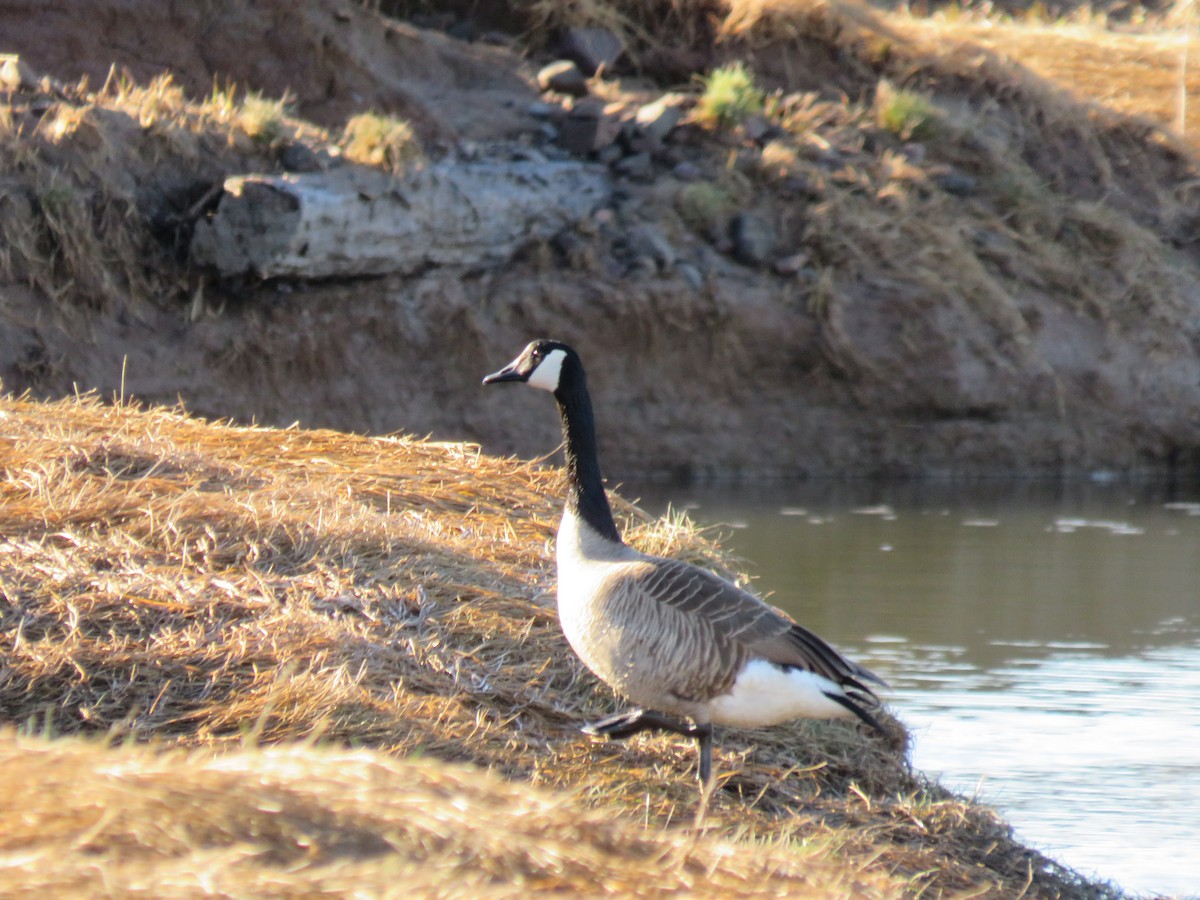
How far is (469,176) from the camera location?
15.5m

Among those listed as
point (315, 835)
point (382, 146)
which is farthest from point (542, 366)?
point (382, 146)

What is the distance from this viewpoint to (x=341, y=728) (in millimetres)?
4137

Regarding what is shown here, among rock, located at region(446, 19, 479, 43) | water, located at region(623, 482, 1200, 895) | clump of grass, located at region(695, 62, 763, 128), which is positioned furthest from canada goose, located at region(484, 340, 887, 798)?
rock, located at region(446, 19, 479, 43)

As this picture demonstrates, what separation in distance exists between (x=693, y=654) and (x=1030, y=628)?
18.3 feet

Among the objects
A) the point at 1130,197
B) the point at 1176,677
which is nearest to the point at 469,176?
the point at 1130,197

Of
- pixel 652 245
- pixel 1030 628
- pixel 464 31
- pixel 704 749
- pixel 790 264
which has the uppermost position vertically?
pixel 464 31

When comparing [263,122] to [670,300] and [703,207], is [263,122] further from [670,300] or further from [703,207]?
[703,207]

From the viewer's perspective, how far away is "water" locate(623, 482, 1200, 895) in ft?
20.4

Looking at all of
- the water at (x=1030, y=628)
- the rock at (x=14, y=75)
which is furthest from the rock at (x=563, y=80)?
the rock at (x=14, y=75)

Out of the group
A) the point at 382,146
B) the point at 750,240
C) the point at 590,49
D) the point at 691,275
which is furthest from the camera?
the point at 590,49

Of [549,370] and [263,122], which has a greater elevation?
[263,122]

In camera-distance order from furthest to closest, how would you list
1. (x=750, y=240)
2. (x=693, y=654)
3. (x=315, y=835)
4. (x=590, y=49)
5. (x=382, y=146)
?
(x=590, y=49) < (x=750, y=240) < (x=382, y=146) < (x=693, y=654) < (x=315, y=835)

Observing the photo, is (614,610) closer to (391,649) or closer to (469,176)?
(391,649)

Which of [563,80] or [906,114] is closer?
[563,80]
